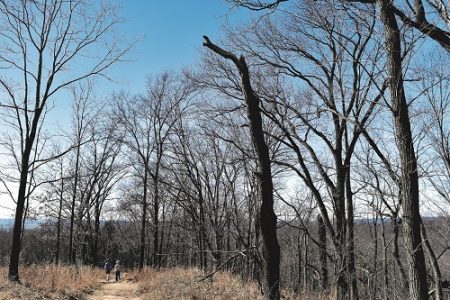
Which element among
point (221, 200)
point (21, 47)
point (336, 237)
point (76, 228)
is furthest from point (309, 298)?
point (76, 228)

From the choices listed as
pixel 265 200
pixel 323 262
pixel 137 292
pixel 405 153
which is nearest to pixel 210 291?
pixel 137 292

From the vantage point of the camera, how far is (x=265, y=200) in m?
6.89

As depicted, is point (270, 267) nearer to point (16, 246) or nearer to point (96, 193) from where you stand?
point (16, 246)

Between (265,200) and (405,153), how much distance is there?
8.82 feet

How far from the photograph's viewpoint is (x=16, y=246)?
11.2 meters

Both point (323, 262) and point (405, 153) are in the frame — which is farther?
point (323, 262)

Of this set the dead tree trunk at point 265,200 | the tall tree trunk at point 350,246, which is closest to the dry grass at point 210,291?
the tall tree trunk at point 350,246

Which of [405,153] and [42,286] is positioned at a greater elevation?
[405,153]

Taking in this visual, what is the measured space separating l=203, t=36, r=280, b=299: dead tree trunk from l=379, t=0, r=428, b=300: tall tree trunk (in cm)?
248

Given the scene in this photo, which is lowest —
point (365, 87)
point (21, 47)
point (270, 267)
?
point (270, 267)

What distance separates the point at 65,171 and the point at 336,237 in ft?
75.4

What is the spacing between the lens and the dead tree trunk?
6785 millimetres

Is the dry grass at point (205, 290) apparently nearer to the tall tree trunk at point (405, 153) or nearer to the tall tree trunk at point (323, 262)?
the tall tree trunk at point (323, 262)

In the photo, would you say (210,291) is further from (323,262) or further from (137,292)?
(323,262)
